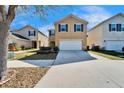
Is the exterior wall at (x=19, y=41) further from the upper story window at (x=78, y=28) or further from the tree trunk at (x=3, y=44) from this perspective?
the tree trunk at (x=3, y=44)

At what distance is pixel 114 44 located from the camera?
1232 inches

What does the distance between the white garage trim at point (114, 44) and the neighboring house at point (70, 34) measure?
11.1ft

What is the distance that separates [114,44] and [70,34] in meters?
6.59

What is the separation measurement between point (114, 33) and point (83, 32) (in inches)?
179

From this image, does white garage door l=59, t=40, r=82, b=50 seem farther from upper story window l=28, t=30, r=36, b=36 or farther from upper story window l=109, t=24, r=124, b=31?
upper story window l=28, t=30, r=36, b=36

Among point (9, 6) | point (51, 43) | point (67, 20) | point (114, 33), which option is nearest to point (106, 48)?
point (114, 33)

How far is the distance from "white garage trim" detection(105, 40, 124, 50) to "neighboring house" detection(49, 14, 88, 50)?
338cm

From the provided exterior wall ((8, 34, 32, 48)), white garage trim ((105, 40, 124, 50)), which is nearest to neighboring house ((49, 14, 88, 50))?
white garage trim ((105, 40, 124, 50))

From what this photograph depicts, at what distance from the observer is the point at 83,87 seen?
286 inches

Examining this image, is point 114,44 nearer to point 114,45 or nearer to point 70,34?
point 114,45

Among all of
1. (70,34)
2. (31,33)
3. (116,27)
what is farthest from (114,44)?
(31,33)

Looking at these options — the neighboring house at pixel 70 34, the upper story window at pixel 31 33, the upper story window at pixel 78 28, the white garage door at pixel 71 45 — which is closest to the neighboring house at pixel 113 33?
the neighboring house at pixel 70 34

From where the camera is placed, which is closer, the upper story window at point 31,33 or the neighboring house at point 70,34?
the neighboring house at point 70,34

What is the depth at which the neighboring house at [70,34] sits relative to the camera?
3244cm
